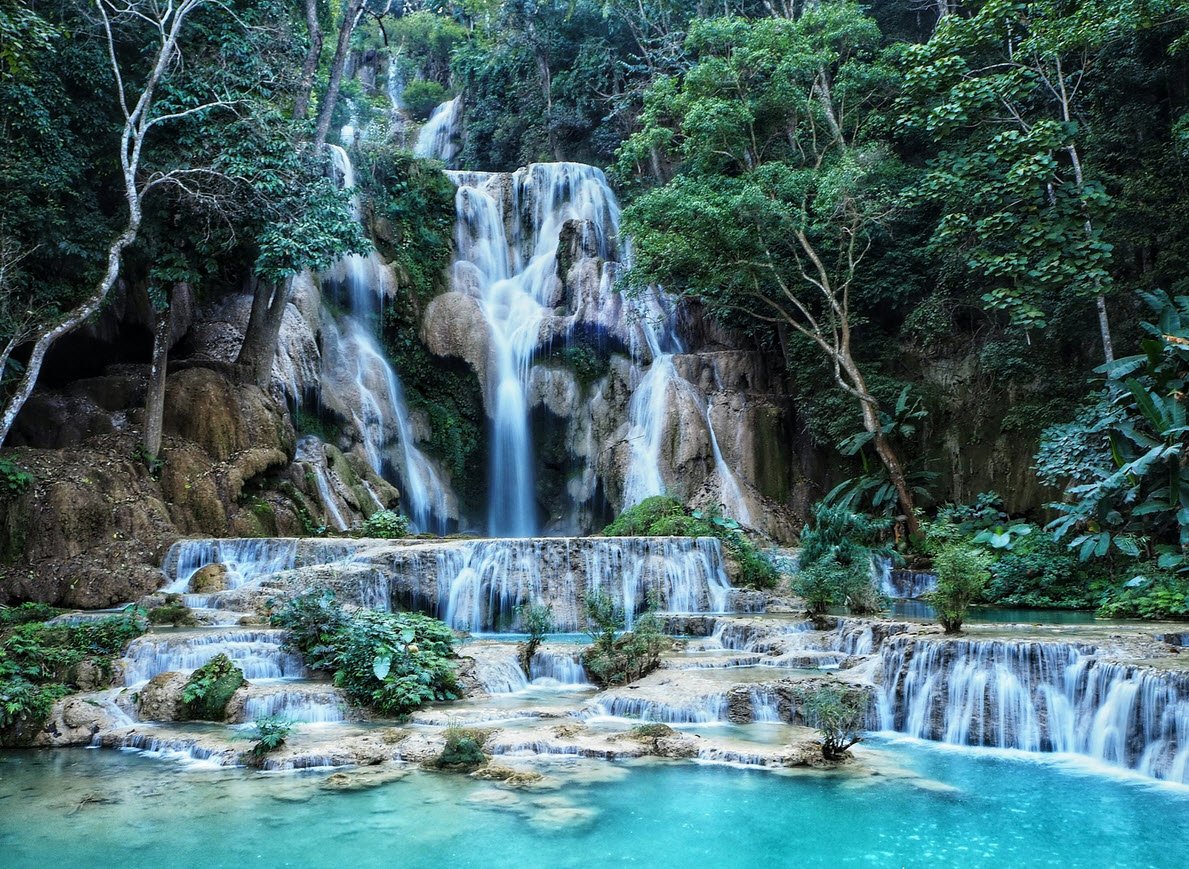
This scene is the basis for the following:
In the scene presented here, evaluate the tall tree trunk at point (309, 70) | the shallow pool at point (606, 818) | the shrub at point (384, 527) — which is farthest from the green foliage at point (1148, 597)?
the tall tree trunk at point (309, 70)

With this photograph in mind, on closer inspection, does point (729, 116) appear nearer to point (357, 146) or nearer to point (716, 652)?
point (357, 146)

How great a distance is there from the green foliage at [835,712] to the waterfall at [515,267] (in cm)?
1429

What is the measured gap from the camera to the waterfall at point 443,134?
3369cm

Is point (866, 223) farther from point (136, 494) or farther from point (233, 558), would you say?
point (136, 494)

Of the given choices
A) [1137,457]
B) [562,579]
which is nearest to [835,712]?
[562,579]

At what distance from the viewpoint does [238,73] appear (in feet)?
54.3

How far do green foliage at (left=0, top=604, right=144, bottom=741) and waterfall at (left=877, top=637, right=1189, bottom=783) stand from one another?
8515 mm

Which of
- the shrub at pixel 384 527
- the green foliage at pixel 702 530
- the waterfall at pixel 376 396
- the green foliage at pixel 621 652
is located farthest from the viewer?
the waterfall at pixel 376 396

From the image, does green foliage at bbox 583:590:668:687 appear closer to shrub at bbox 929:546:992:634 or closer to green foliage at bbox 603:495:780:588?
shrub at bbox 929:546:992:634

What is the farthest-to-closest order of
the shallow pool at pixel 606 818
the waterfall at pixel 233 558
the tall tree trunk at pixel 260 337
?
the tall tree trunk at pixel 260 337
the waterfall at pixel 233 558
the shallow pool at pixel 606 818

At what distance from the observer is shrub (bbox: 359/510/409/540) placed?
1694 cm

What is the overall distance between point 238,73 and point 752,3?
55.1 feet

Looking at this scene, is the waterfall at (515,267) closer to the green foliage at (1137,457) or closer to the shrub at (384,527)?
the shrub at (384,527)

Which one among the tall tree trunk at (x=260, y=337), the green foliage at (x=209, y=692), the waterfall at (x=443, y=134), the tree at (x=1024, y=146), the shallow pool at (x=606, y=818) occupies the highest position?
the waterfall at (x=443, y=134)
